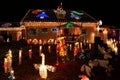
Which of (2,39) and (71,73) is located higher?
(71,73)

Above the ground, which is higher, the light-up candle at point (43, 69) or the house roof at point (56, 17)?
the light-up candle at point (43, 69)

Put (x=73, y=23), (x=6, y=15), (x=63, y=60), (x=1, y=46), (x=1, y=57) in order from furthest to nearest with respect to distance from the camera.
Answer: (x=6, y=15), (x=73, y=23), (x=1, y=46), (x=1, y=57), (x=63, y=60)

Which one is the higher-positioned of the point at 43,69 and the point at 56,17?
the point at 43,69

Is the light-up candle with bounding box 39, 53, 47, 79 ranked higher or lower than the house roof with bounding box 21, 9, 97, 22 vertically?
higher

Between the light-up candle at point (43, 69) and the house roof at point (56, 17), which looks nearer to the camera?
the light-up candle at point (43, 69)

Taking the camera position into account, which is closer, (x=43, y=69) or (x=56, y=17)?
(x=43, y=69)

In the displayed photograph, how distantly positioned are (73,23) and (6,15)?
23.6 metres

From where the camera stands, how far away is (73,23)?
1254 inches

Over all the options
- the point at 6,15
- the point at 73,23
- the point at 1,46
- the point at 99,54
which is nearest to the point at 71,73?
the point at 99,54

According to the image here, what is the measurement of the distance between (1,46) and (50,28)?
24.2ft

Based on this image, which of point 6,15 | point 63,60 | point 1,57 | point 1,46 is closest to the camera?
point 63,60

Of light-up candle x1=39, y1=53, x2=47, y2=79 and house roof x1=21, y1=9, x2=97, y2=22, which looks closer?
light-up candle x1=39, y1=53, x2=47, y2=79

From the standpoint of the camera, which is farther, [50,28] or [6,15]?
[6,15]

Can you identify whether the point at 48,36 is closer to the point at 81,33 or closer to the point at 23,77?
the point at 81,33
